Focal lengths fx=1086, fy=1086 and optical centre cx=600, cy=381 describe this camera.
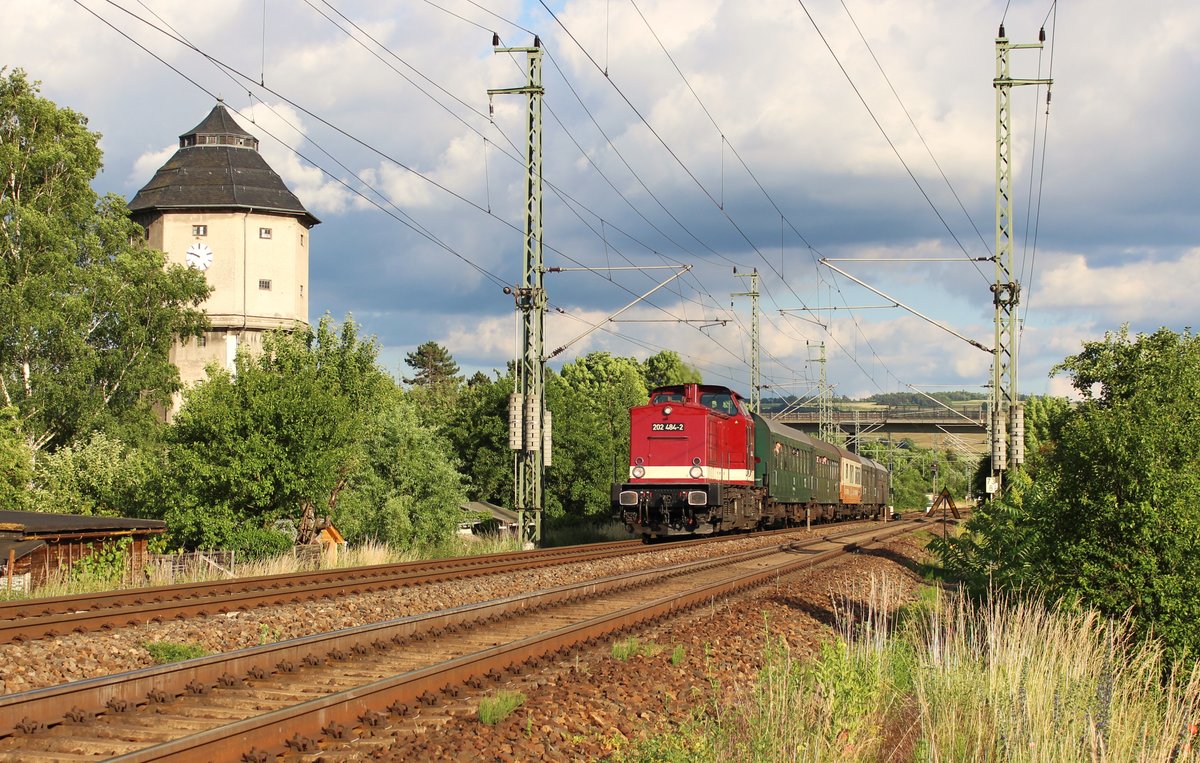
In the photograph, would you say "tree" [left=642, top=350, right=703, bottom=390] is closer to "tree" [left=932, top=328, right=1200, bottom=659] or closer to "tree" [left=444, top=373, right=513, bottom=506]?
"tree" [left=444, top=373, right=513, bottom=506]

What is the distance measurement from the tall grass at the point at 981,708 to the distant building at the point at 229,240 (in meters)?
60.1

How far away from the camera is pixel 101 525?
66.9 ft

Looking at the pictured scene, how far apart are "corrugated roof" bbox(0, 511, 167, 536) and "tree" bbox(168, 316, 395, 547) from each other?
3.25 metres

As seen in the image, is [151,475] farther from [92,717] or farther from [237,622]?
[92,717]

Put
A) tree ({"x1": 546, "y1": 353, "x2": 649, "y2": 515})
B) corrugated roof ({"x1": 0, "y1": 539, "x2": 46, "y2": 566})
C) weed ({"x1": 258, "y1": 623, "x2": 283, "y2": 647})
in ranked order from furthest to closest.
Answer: tree ({"x1": 546, "y1": 353, "x2": 649, "y2": 515})
corrugated roof ({"x1": 0, "y1": 539, "x2": 46, "y2": 566})
weed ({"x1": 258, "y1": 623, "x2": 283, "y2": 647})

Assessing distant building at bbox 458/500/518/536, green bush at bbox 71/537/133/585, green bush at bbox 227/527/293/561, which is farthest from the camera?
distant building at bbox 458/500/518/536

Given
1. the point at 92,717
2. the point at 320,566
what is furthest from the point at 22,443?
the point at 92,717

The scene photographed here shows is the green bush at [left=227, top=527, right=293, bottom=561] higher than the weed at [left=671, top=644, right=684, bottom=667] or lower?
lower

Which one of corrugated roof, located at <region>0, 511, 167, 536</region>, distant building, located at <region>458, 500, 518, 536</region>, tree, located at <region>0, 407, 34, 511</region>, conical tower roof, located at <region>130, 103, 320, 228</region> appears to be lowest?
distant building, located at <region>458, 500, 518, 536</region>

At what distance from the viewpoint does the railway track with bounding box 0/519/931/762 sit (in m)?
7.30

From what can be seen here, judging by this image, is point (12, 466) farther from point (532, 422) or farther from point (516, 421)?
point (532, 422)

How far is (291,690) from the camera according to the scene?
909 centimetres

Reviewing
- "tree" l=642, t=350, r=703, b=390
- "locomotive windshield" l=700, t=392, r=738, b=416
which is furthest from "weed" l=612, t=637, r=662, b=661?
"tree" l=642, t=350, r=703, b=390

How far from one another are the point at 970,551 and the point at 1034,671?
8.03m
